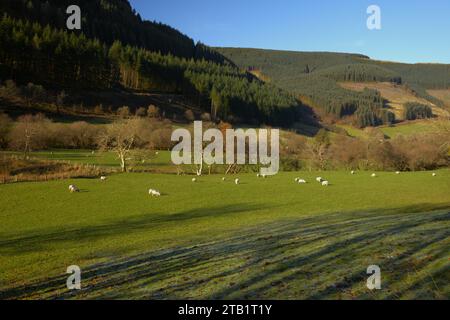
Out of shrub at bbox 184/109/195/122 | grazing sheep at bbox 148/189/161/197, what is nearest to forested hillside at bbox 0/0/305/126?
shrub at bbox 184/109/195/122

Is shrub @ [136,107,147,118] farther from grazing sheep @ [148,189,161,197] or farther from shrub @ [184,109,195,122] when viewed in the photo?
grazing sheep @ [148,189,161,197]

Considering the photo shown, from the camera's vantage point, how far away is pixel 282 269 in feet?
35.7

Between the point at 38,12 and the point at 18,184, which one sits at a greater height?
the point at 38,12

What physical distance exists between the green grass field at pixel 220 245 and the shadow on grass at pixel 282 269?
0.04 meters

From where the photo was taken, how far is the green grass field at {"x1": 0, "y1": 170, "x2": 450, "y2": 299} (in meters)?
9.73

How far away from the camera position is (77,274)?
39.0ft

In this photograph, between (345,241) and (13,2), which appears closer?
(345,241)

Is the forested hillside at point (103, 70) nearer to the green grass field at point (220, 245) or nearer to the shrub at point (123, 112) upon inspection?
the shrub at point (123, 112)

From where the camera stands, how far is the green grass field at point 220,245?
9727 millimetres

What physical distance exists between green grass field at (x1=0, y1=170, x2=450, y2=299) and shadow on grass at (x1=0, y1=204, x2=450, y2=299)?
1.5 inches

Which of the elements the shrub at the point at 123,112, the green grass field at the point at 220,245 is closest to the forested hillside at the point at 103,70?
the shrub at the point at 123,112

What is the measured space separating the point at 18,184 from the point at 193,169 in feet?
94.6
